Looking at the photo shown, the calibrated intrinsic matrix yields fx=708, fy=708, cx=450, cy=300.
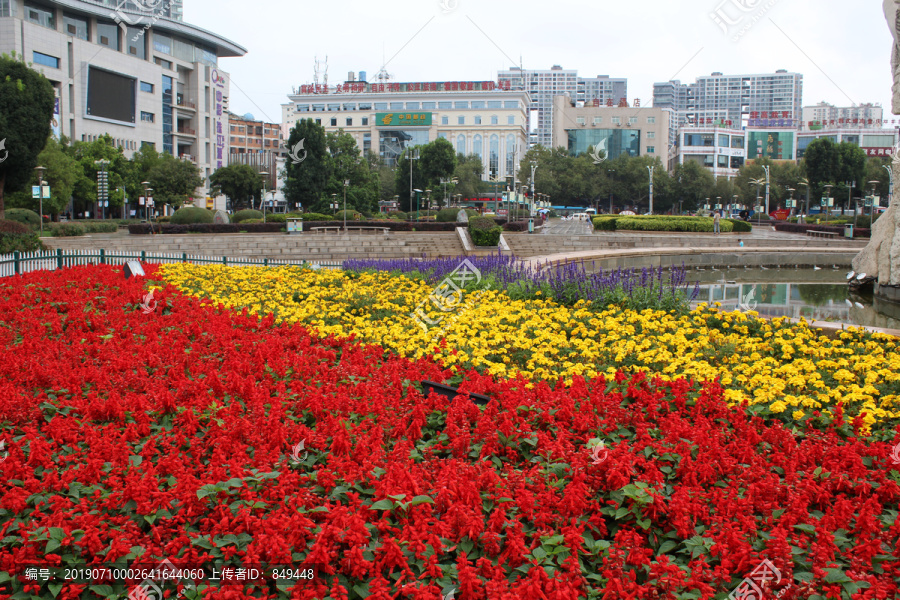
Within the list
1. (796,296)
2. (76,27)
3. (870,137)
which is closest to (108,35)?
(76,27)

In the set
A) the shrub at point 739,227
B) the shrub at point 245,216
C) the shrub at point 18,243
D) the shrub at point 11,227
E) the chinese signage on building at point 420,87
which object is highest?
the chinese signage on building at point 420,87

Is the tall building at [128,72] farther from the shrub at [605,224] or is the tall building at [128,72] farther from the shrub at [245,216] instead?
the shrub at [605,224]

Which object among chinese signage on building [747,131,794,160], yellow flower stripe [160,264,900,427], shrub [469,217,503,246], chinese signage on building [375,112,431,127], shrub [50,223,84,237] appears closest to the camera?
yellow flower stripe [160,264,900,427]

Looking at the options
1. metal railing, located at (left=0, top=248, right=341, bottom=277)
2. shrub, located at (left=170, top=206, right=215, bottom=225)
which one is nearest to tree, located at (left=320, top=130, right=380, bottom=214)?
shrub, located at (left=170, top=206, right=215, bottom=225)

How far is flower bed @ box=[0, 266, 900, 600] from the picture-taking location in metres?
2.59

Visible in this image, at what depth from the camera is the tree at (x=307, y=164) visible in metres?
43.1

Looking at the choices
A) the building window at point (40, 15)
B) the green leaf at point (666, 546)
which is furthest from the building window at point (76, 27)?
the green leaf at point (666, 546)

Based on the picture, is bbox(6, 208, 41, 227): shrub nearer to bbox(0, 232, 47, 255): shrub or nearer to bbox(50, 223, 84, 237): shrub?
bbox(50, 223, 84, 237): shrub

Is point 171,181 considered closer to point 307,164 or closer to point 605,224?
point 307,164

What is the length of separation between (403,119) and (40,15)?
50428 mm

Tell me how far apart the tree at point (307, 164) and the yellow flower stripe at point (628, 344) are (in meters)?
35.9

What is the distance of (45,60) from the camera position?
46.8m

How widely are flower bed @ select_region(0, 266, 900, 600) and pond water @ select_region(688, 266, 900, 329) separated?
584cm

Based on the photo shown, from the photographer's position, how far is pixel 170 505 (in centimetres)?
298
